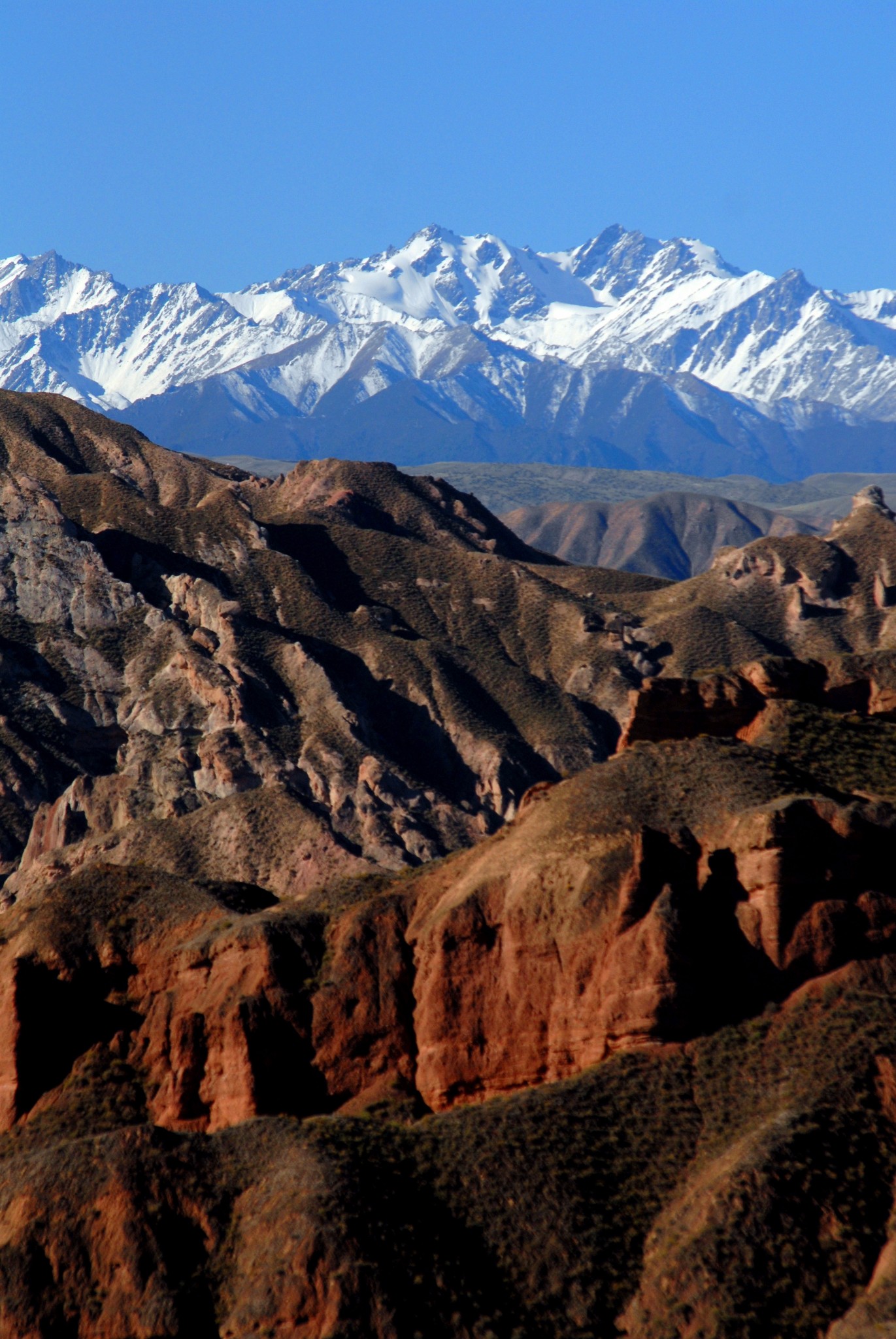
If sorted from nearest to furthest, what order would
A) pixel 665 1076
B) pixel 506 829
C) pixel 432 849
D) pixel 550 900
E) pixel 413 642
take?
1. pixel 665 1076
2. pixel 550 900
3. pixel 506 829
4. pixel 432 849
5. pixel 413 642

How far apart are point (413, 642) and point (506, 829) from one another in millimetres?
117198

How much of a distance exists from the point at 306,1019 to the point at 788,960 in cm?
1505

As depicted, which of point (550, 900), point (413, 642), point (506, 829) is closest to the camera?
point (550, 900)

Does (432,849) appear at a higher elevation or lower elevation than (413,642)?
lower

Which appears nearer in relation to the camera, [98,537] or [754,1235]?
[754,1235]

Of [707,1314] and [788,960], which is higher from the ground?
[788,960]

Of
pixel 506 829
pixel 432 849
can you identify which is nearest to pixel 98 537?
pixel 432 849

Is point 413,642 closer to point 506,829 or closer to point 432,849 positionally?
point 432,849

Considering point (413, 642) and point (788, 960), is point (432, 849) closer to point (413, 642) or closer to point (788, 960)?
point (413, 642)

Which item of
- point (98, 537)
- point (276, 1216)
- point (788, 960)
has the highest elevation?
point (98, 537)

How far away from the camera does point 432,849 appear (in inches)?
5979

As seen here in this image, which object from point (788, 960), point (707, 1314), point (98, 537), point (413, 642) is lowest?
point (707, 1314)

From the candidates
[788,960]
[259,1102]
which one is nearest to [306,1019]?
[259,1102]

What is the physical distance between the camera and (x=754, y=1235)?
5412 centimetres
